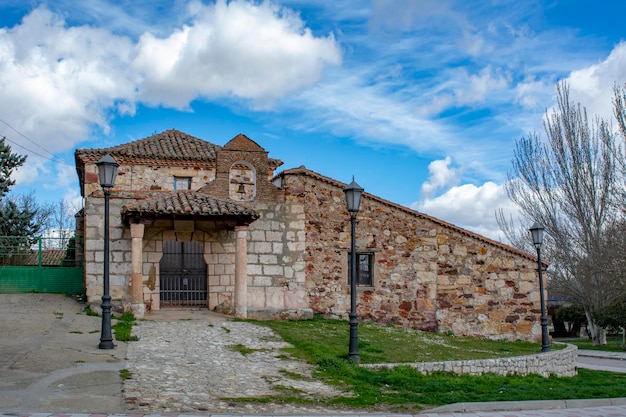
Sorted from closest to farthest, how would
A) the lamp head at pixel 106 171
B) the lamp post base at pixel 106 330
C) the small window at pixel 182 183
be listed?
the lamp post base at pixel 106 330 < the lamp head at pixel 106 171 < the small window at pixel 182 183

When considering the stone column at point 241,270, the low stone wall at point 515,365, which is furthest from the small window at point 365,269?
the low stone wall at point 515,365

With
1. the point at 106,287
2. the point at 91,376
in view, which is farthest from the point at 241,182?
the point at 91,376

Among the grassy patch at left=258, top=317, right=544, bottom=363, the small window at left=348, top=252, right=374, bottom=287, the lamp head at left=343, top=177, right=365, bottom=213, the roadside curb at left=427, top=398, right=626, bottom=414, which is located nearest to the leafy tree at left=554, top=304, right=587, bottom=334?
the grassy patch at left=258, top=317, right=544, bottom=363

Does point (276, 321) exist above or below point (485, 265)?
below

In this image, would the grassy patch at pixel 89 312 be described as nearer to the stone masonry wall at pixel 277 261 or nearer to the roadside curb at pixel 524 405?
the stone masonry wall at pixel 277 261

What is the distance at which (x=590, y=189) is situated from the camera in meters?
31.3

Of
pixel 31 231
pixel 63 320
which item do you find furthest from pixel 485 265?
pixel 31 231

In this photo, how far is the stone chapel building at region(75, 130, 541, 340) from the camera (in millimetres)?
17828

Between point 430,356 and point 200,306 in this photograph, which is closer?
point 430,356

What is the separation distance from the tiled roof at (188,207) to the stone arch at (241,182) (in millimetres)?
935

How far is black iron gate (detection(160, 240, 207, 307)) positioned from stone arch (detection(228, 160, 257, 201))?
7.00ft

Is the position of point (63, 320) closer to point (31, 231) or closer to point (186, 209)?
point (186, 209)

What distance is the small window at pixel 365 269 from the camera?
2027 centimetres

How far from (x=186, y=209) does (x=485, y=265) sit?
34.3 feet
